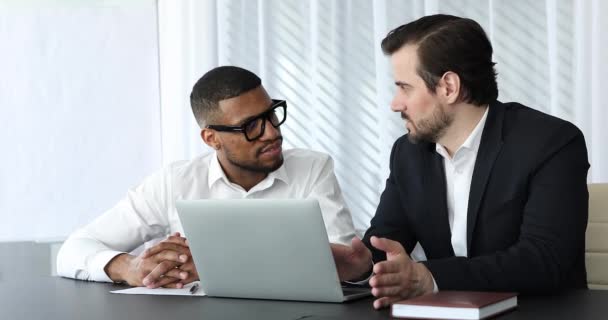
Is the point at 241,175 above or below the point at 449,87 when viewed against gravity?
below

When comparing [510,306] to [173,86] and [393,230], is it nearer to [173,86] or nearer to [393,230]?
[393,230]

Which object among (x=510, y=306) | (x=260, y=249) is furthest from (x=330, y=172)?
(x=510, y=306)

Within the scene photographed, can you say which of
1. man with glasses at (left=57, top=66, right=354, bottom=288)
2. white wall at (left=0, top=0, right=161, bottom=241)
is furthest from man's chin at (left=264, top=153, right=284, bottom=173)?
white wall at (left=0, top=0, right=161, bottom=241)

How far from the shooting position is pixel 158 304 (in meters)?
2.02

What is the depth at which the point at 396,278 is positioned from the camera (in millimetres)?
1843

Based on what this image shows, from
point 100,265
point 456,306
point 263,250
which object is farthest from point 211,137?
point 456,306

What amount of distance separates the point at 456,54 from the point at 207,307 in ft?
3.39

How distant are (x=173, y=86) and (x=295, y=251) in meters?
2.38

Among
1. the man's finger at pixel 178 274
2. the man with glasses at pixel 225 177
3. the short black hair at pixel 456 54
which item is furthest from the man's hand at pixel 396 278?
the man with glasses at pixel 225 177

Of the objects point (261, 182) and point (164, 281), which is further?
point (261, 182)

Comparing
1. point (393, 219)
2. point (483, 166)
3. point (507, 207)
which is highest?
point (483, 166)

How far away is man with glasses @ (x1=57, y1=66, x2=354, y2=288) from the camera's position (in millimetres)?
2771

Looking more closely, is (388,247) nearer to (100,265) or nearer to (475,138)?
(475,138)

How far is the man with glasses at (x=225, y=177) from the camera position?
277 cm
